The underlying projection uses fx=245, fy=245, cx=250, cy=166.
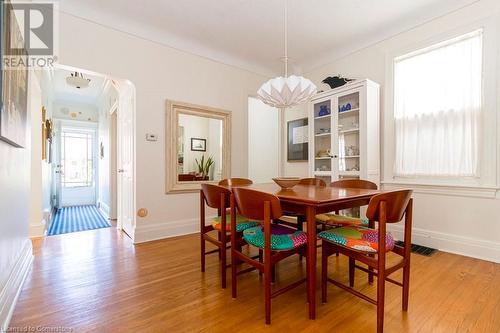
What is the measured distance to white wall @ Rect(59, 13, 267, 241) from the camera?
2678 mm

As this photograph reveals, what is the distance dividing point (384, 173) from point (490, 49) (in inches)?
61.3

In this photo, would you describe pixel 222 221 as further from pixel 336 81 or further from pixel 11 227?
pixel 336 81

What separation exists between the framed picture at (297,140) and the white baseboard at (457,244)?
1.78 m

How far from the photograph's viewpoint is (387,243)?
1.51 metres

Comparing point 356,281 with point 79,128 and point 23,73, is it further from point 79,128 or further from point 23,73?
point 79,128

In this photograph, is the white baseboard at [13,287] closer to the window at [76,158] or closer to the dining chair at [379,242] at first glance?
the dining chair at [379,242]

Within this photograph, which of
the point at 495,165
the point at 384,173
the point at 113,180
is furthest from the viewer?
the point at 113,180

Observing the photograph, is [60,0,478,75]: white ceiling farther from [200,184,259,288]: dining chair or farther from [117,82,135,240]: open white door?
[200,184,259,288]: dining chair

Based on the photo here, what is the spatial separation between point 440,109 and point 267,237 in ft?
8.22

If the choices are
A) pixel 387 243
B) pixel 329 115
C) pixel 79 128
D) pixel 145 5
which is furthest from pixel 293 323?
pixel 79 128

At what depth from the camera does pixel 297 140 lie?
423 cm

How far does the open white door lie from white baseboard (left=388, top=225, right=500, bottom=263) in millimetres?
3427

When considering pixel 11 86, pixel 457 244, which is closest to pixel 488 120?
pixel 457 244

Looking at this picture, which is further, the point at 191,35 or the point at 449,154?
the point at 191,35
